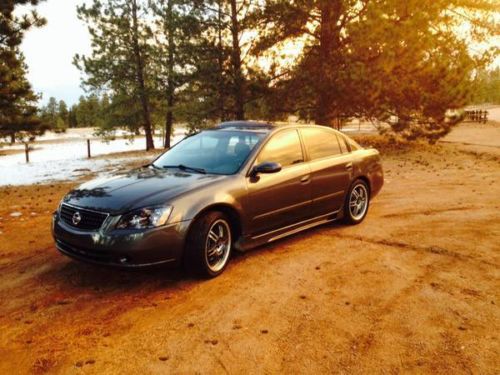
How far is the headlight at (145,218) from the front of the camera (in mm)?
4246

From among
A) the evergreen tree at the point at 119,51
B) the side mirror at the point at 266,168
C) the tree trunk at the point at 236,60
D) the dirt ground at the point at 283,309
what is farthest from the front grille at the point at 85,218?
the evergreen tree at the point at 119,51

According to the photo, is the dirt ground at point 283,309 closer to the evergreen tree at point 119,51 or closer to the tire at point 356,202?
the tire at point 356,202

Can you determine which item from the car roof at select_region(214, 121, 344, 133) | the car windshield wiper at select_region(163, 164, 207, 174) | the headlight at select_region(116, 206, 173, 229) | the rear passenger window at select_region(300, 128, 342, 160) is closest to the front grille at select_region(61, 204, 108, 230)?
the headlight at select_region(116, 206, 173, 229)

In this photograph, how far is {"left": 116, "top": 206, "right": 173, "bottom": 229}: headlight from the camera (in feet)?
13.9

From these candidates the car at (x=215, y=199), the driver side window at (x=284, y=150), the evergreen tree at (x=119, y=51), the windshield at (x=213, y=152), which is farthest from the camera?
the evergreen tree at (x=119, y=51)

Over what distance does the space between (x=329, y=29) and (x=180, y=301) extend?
13.6 meters

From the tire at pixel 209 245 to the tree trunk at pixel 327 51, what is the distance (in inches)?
448

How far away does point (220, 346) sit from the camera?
3430 mm

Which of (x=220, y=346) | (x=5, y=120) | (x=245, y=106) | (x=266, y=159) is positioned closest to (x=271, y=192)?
(x=266, y=159)

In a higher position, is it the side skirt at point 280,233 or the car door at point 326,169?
the car door at point 326,169

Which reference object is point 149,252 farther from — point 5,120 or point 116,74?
point 116,74

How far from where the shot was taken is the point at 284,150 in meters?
5.69

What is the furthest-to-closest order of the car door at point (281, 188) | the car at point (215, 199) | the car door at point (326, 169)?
the car door at point (326, 169) → the car door at point (281, 188) → the car at point (215, 199)

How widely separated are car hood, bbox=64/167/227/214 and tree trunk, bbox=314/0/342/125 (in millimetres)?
11137
